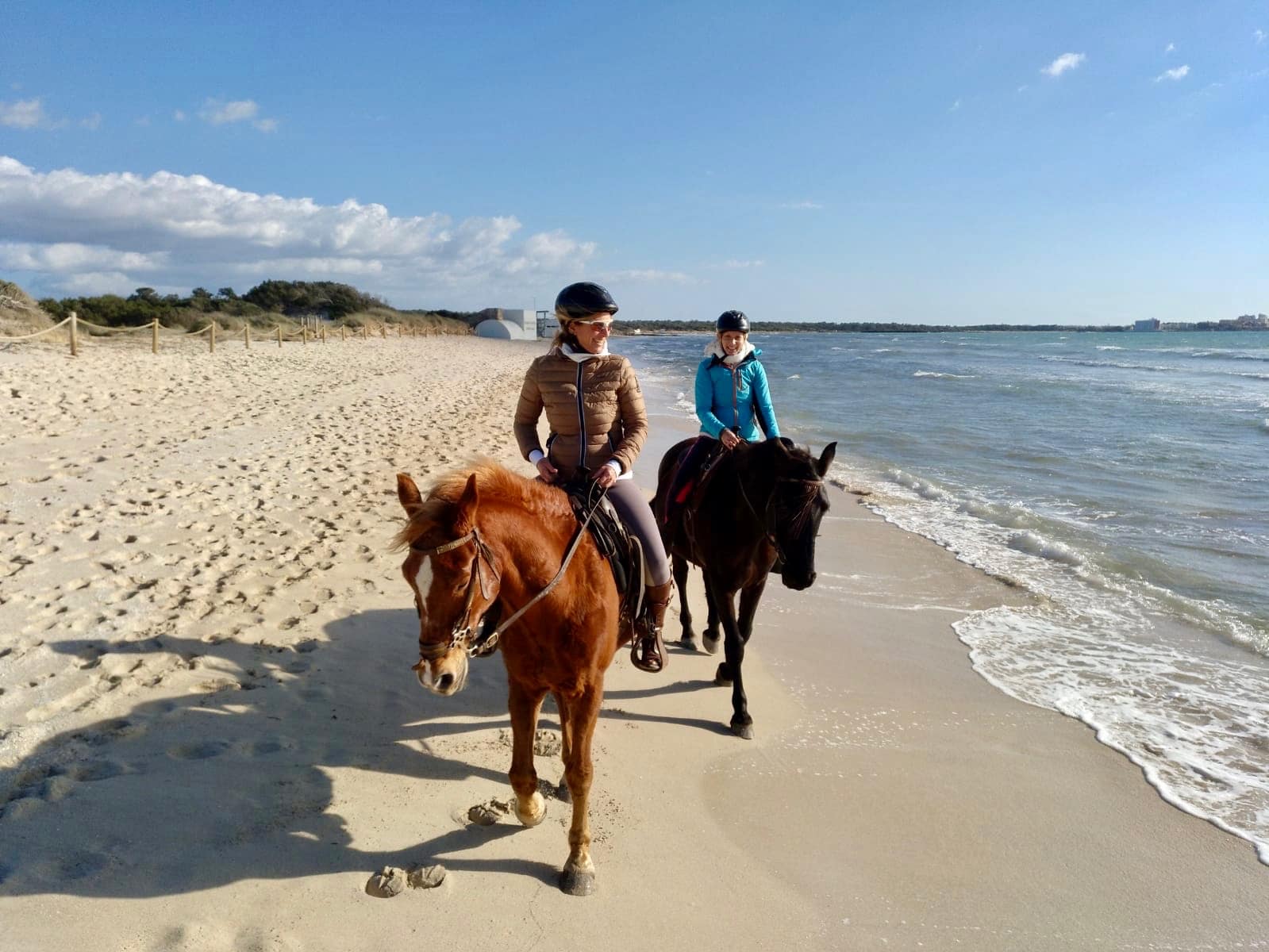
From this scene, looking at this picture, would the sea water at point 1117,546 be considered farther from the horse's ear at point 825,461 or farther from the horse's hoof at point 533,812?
the horse's hoof at point 533,812

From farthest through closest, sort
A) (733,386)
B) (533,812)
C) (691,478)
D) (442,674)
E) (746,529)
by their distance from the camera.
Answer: (733,386)
(691,478)
(746,529)
(533,812)
(442,674)

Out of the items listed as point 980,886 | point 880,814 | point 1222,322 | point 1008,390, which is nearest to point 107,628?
point 880,814

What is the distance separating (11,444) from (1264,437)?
22.9m

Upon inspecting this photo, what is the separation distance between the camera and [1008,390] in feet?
90.1

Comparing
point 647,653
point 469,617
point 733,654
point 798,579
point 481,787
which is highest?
point 469,617

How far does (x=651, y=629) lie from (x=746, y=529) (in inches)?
41.2

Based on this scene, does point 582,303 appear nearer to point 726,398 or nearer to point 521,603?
point 521,603

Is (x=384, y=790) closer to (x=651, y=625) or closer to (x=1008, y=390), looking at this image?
(x=651, y=625)

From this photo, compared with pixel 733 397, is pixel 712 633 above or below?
below

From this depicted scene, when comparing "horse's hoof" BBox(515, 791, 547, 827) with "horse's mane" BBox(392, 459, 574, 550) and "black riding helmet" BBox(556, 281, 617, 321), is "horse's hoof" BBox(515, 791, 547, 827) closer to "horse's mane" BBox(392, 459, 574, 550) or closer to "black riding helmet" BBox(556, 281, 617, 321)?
"horse's mane" BBox(392, 459, 574, 550)

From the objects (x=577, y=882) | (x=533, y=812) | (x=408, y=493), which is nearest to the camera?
(x=408, y=493)

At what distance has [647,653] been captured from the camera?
389 centimetres

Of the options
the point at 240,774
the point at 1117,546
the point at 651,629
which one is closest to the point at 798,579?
the point at 651,629

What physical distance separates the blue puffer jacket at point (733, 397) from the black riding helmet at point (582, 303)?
1818mm
